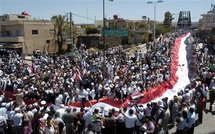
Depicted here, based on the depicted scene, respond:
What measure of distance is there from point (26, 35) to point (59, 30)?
6351mm

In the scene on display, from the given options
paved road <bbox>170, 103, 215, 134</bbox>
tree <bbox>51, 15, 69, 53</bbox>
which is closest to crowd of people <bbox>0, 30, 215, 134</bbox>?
paved road <bbox>170, 103, 215, 134</bbox>

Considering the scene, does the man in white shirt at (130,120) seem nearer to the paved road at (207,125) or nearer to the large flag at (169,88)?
the large flag at (169,88)

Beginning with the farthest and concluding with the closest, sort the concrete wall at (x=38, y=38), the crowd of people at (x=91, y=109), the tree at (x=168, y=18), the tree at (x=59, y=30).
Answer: the tree at (x=168, y=18), the tree at (x=59, y=30), the concrete wall at (x=38, y=38), the crowd of people at (x=91, y=109)

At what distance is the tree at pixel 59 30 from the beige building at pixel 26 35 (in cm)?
78

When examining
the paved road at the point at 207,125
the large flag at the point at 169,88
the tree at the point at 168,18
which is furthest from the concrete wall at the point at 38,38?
the tree at the point at 168,18

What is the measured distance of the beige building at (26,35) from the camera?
5075 centimetres

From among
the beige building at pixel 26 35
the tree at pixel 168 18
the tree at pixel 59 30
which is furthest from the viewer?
the tree at pixel 168 18

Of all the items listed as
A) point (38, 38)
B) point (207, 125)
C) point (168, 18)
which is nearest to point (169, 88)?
point (207, 125)

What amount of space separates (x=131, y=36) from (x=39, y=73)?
41622 millimetres

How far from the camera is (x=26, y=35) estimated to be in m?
51.5

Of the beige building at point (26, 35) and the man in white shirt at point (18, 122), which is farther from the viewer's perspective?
the beige building at point (26, 35)

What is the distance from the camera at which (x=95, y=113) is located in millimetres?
12656

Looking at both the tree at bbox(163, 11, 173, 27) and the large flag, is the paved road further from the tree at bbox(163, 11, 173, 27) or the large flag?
the tree at bbox(163, 11, 173, 27)

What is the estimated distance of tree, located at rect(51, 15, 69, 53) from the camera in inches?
2229
